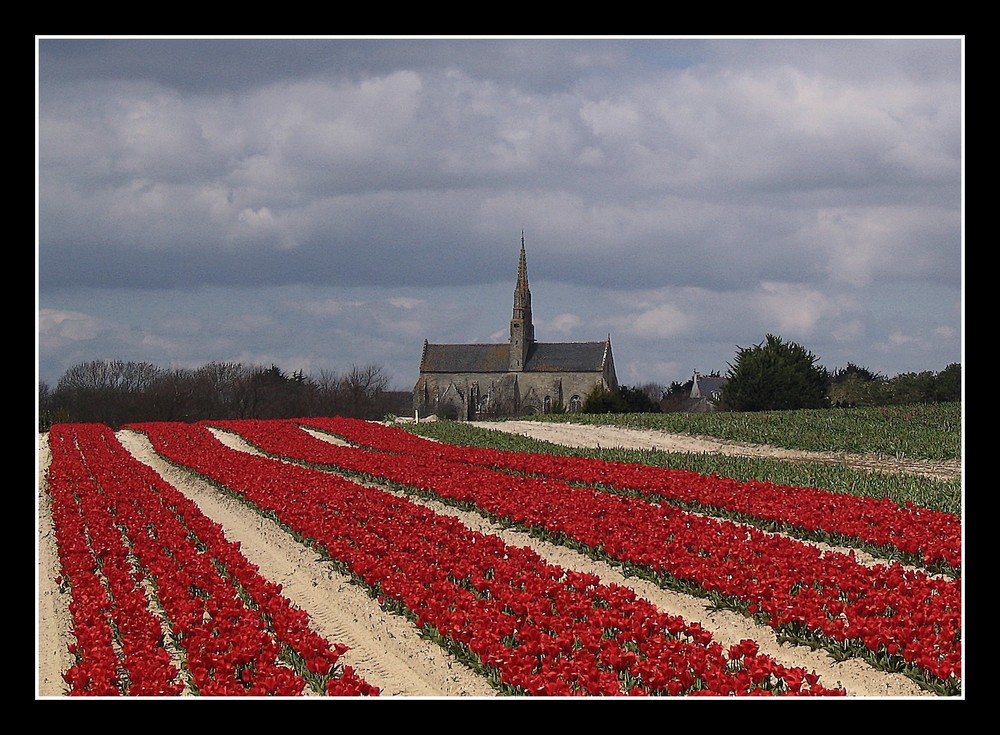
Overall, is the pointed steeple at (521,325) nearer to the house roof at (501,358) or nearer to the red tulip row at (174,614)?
the house roof at (501,358)

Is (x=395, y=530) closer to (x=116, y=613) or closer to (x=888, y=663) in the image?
(x=116, y=613)

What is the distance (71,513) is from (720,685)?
1059 centimetres

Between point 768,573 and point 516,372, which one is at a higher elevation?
point 516,372

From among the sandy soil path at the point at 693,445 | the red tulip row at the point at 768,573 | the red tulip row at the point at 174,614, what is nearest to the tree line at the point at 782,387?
the sandy soil path at the point at 693,445

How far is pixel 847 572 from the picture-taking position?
30.2 ft

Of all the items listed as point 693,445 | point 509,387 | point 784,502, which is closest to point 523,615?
point 784,502

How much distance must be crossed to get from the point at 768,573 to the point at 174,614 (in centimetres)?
533

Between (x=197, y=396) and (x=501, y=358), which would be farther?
(x=501, y=358)

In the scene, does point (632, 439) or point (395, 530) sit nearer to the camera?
point (395, 530)

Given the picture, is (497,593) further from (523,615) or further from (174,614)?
(174,614)

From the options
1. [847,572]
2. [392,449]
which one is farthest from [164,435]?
[847,572]

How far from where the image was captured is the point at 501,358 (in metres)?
84.8

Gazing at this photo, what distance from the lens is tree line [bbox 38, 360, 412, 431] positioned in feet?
127

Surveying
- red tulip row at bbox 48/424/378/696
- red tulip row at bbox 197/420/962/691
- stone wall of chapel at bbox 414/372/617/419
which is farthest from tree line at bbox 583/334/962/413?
stone wall of chapel at bbox 414/372/617/419
